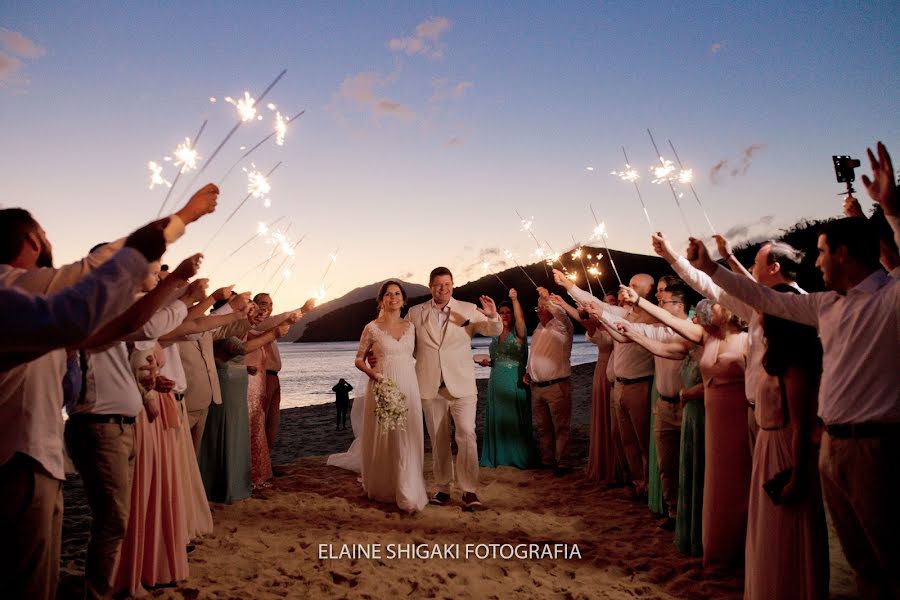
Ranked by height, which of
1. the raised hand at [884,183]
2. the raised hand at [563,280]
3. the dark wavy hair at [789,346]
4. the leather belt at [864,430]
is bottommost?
the leather belt at [864,430]

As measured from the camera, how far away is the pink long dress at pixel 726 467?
454 centimetres

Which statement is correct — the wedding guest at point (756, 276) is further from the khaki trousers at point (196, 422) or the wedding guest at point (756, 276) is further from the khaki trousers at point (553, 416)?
the khaki trousers at point (196, 422)

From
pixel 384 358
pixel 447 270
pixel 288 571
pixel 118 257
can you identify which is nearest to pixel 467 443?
pixel 384 358

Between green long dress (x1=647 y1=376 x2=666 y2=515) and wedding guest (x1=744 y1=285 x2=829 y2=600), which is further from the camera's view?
green long dress (x1=647 y1=376 x2=666 y2=515)

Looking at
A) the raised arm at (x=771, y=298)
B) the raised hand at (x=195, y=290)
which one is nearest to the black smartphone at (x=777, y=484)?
the raised arm at (x=771, y=298)

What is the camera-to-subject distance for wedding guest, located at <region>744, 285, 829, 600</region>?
3467 millimetres

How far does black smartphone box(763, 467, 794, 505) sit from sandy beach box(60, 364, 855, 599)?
45.1 inches

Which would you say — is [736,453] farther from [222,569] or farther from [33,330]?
[33,330]

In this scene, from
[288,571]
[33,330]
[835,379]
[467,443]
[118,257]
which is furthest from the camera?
[467,443]

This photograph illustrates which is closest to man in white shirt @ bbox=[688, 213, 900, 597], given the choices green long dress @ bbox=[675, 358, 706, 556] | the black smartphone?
the black smartphone

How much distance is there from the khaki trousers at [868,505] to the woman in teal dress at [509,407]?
20.4ft

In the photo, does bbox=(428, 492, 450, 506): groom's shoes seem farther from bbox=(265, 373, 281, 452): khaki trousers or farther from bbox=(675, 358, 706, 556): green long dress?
bbox=(265, 373, 281, 452): khaki trousers

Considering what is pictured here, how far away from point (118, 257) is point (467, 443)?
5.67 meters

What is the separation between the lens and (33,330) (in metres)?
1.57
